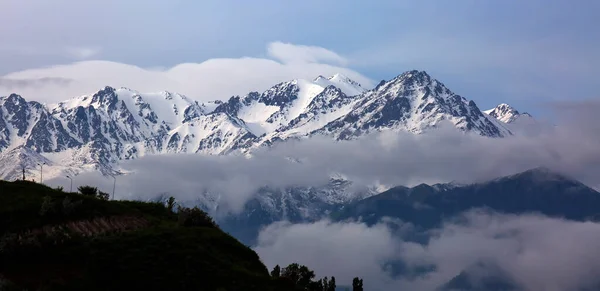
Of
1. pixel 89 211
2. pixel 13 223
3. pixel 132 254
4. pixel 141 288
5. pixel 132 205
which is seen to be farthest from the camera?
pixel 132 205

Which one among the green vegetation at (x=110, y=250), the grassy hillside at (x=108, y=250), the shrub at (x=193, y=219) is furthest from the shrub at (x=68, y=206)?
the shrub at (x=193, y=219)

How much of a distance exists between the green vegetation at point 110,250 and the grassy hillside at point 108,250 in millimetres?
104

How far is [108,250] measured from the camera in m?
92.7

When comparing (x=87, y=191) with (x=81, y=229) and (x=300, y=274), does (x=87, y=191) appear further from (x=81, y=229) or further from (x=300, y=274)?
(x=300, y=274)

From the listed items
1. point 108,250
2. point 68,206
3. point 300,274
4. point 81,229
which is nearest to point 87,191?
point 68,206

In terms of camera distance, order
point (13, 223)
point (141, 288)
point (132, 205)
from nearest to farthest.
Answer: point (141, 288), point (13, 223), point (132, 205)

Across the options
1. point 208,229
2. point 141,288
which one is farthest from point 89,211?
point 141,288

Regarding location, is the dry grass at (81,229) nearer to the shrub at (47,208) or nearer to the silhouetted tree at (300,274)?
the shrub at (47,208)

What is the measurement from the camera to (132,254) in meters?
92.3

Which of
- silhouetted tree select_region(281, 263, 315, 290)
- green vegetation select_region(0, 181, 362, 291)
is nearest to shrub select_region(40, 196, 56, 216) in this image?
green vegetation select_region(0, 181, 362, 291)

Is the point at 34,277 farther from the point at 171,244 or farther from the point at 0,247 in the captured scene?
the point at 171,244

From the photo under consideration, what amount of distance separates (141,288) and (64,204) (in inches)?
904

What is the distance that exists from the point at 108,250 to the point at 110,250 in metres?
0.24

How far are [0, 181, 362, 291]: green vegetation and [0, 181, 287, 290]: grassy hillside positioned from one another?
0.34ft
